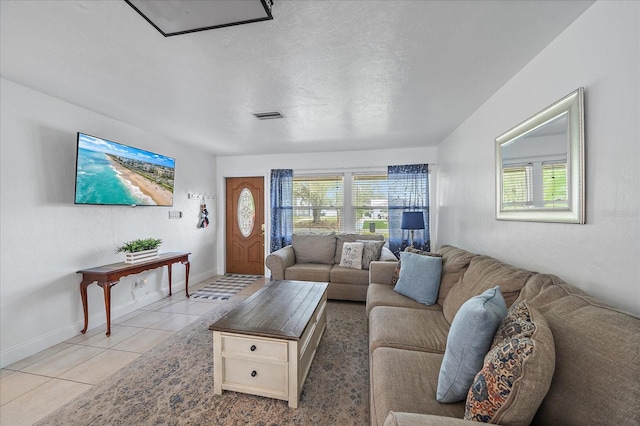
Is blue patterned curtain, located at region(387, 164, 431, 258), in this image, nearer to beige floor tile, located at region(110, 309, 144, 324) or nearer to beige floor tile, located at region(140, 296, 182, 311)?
beige floor tile, located at region(140, 296, 182, 311)

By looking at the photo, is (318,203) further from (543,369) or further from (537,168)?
(543,369)

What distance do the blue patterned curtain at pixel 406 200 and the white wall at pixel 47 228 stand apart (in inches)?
153

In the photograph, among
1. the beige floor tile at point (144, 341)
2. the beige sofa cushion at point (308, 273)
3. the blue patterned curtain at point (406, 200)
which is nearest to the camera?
the beige floor tile at point (144, 341)

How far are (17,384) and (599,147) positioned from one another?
4.07m

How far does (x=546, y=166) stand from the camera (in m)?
1.61

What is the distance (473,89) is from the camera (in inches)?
88.0

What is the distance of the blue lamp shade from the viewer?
12.6 ft

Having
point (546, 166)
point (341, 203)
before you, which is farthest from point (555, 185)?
point (341, 203)

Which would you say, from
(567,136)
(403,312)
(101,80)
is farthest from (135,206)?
(567,136)

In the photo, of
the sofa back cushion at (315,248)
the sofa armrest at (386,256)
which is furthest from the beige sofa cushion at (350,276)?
the sofa back cushion at (315,248)

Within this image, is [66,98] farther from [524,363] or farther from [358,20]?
[524,363]

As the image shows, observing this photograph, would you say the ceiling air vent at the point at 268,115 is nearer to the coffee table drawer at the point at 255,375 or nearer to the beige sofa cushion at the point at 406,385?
the coffee table drawer at the point at 255,375

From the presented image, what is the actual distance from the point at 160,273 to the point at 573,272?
449cm

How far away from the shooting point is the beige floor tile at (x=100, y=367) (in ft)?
6.39
